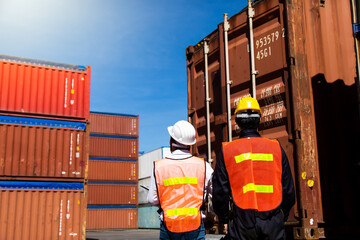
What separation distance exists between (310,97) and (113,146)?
26140mm

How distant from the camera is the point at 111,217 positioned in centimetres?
3080

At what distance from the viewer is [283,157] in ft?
10.2

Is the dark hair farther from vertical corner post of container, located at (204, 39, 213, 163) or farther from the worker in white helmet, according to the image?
vertical corner post of container, located at (204, 39, 213, 163)

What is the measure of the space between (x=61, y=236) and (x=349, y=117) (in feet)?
28.1

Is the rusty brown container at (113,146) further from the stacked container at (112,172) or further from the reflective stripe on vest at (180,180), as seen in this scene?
the reflective stripe on vest at (180,180)

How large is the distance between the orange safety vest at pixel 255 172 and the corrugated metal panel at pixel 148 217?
31681 mm

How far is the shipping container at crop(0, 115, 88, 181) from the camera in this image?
1137cm

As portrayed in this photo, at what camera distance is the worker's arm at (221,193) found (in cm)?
303

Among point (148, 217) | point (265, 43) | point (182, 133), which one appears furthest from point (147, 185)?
point (182, 133)

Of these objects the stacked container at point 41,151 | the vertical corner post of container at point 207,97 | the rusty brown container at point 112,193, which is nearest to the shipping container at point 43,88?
the stacked container at point 41,151

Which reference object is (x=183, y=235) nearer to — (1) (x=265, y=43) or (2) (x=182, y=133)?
(2) (x=182, y=133)

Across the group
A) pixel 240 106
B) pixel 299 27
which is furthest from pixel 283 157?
pixel 299 27

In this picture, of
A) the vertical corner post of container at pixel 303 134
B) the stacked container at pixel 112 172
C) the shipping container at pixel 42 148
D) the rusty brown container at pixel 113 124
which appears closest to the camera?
the vertical corner post of container at pixel 303 134

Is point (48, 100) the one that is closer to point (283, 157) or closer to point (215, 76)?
point (215, 76)
